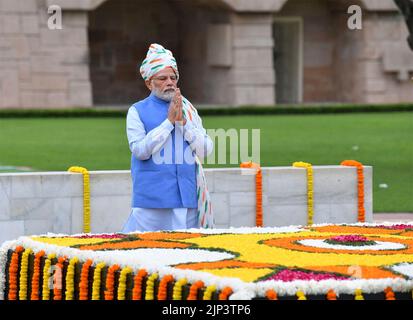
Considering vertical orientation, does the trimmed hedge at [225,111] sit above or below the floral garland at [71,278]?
above

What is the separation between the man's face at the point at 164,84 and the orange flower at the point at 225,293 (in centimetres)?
337

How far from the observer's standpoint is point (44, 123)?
93.7ft

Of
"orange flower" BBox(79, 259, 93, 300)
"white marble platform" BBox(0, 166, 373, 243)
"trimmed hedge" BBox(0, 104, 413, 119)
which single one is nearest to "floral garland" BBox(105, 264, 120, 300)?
"orange flower" BBox(79, 259, 93, 300)

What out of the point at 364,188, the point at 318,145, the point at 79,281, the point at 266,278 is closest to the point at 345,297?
the point at 266,278

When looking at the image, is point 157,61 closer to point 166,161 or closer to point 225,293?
point 166,161

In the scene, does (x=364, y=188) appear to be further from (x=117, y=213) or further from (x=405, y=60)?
(x=405, y=60)

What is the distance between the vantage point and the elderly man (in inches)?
324

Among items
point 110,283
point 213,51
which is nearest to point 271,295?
point 110,283

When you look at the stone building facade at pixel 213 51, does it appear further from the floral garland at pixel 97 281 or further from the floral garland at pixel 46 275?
the floral garland at pixel 97 281

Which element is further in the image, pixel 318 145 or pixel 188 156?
pixel 318 145

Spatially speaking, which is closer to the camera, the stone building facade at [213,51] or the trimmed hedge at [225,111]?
the trimmed hedge at [225,111]

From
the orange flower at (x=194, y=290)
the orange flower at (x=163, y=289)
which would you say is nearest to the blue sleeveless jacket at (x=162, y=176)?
the orange flower at (x=163, y=289)

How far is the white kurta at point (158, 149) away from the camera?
8.15 meters

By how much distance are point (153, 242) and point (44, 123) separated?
22242 millimetres
